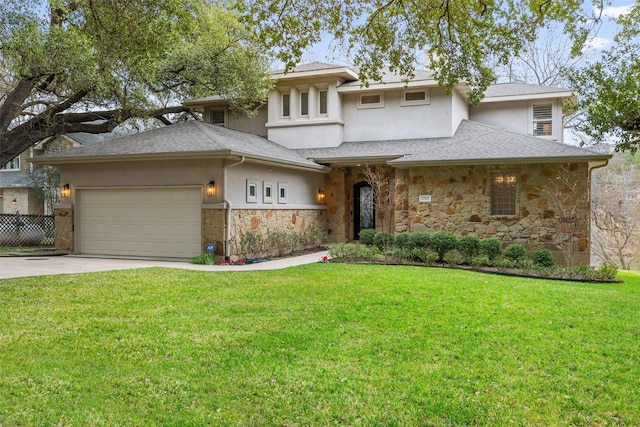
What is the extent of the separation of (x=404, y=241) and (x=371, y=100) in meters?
6.91

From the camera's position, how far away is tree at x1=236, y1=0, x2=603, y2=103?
8.59 m

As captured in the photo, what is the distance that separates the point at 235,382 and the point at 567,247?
1135cm

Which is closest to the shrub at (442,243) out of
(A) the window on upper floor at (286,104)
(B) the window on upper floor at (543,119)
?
(B) the window on upper floor at (543,119)

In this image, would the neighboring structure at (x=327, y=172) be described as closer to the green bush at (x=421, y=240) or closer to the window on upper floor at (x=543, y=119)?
the window on upper floor at (x=543, y=119)

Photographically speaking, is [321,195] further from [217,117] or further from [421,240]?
[421,240]

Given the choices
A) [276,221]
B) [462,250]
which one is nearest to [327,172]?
[276,221]

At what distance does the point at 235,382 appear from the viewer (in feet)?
14.9

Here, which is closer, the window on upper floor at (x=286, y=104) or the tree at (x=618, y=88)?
the tree at (x=618, y=88)

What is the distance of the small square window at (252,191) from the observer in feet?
45.9

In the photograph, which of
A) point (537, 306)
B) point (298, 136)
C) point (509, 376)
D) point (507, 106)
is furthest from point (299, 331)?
point (507, 106)

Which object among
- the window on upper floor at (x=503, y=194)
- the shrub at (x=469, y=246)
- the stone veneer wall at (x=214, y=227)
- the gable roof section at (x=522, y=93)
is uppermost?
the gable roof section at (x=522, y=93)

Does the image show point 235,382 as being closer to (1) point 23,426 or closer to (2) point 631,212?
(1) point 23,426

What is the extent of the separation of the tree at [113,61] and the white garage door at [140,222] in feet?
9.97

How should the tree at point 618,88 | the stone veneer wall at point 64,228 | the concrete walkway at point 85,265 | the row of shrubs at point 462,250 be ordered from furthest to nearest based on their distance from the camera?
1. the stone veneer wall at point 64,228
2. the row of shrubs at point 462,250
3. the concrete walkway at point 85,265
4. the tree at point 618,88
